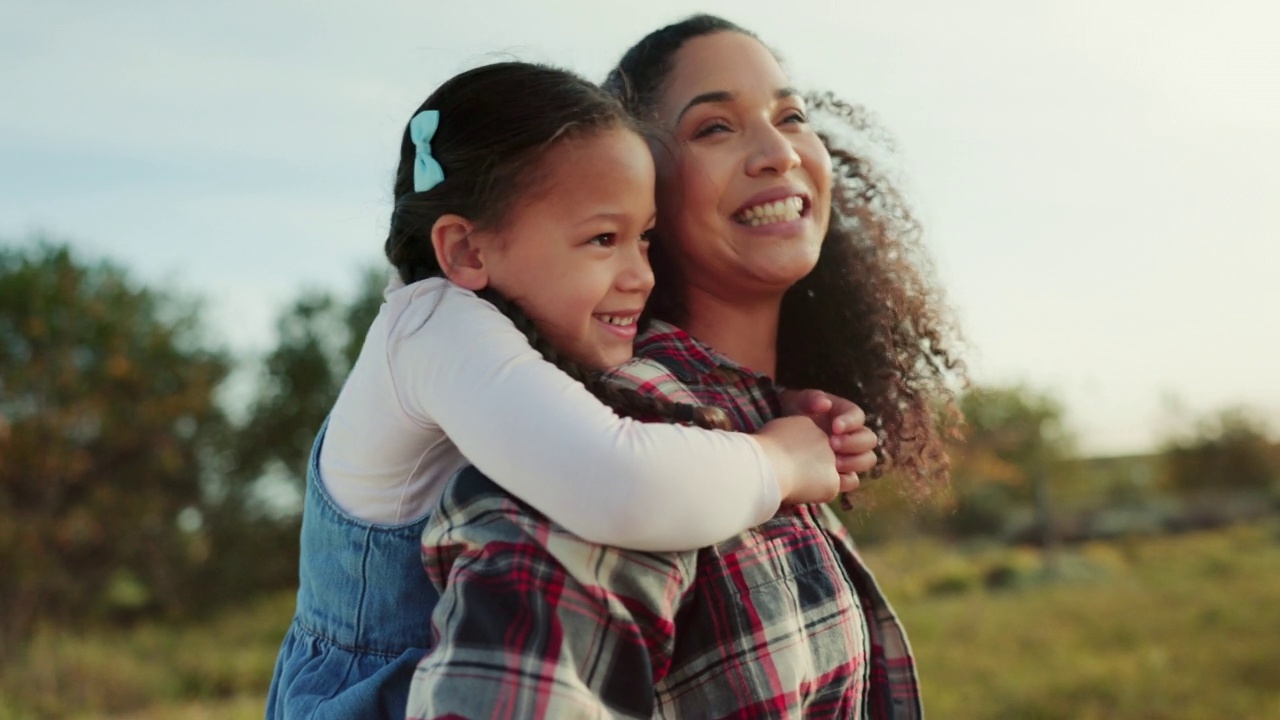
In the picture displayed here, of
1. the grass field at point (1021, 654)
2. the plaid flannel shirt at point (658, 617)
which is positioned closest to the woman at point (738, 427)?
the plaid flannel shirt at point (658, 617)

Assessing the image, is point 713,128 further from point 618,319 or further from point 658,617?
point 658,617

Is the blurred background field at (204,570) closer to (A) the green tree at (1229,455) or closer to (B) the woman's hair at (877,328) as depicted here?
(A) the green tree at (1229,455)

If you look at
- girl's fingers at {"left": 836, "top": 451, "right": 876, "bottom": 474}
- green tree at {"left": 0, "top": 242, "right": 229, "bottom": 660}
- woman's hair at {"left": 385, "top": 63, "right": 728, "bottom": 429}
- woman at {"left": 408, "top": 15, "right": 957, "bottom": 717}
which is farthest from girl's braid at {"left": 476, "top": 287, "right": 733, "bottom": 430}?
green tree at {"left": 0, "top": 242, "right": 229, "bottom": 660}

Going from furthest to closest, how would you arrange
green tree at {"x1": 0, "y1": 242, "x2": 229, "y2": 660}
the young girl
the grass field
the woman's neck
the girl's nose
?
green tree at {"x1": 0, "y1": 242, "x2": 229, "y2": 660} → the grass field → the woman's neck → the girl's nose → the young girl

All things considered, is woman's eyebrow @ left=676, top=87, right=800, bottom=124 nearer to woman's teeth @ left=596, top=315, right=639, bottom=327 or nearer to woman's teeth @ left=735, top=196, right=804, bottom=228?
woman's teeth @ left=735, top=196, right=804, bottom=228

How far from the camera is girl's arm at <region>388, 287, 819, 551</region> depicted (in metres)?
1.34

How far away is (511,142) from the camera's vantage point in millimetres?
1612

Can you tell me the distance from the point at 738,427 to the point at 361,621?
0.64m

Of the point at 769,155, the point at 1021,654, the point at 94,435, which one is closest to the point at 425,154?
the point at 769,155

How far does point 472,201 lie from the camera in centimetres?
164

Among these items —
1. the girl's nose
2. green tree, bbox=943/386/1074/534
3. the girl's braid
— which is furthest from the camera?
green tree, bbox=943/386/1074/534

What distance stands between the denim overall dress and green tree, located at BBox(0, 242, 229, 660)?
441 inches

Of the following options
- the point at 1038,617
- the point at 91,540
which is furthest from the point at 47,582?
the point at 1038,617

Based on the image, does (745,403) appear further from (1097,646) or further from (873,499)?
(1097,646)
